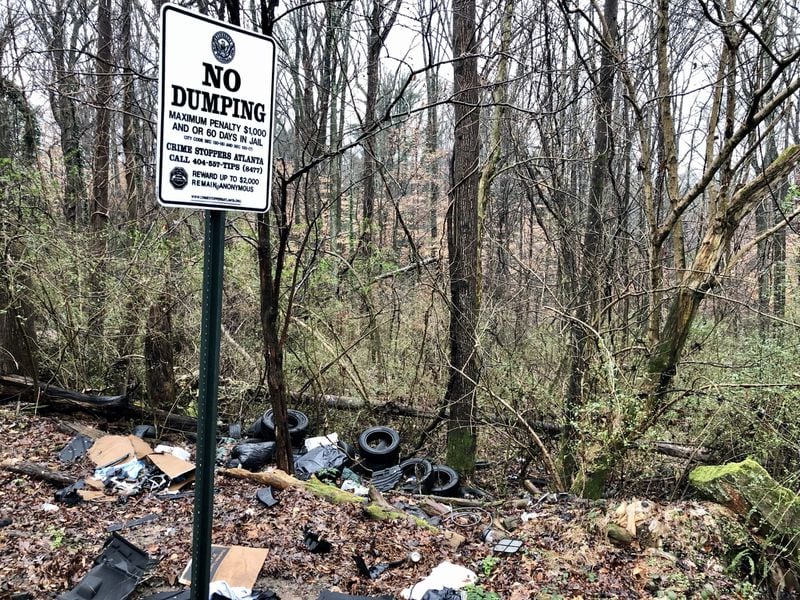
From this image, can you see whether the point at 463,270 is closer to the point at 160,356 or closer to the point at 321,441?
the point at 321,441

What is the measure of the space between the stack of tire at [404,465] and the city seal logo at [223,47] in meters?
5.26

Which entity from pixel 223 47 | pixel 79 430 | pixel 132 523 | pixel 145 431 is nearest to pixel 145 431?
pixel 145 431

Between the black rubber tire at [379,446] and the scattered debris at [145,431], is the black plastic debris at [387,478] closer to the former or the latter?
the black rubber tire at [379,446]

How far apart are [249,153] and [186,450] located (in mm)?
5162

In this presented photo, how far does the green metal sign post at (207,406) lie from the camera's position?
1.95 meters

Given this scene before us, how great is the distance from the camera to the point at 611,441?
16.1 ft

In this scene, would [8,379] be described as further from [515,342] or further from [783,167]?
[783,167]

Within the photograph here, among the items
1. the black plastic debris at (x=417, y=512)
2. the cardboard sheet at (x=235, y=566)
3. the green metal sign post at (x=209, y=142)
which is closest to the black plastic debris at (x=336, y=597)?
the cardboard sheet at (x=235, y=566)

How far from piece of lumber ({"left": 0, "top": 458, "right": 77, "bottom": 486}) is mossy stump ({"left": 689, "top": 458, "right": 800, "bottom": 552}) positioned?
5.65m

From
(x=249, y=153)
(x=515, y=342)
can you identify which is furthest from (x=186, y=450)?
(x=249, y=153)

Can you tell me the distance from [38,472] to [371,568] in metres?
3.34

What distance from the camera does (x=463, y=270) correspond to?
6996 millimetres

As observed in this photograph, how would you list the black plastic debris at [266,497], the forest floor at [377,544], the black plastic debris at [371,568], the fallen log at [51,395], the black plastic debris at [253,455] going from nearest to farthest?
the forest floor at [377,544] < the black plastic debris at [371,568] < the black plastic debris at [266,497] < the black plastic debris at [253,455] < the fallen log at [51,395]

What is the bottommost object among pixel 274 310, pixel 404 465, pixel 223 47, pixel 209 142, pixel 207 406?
pixel 404 465
